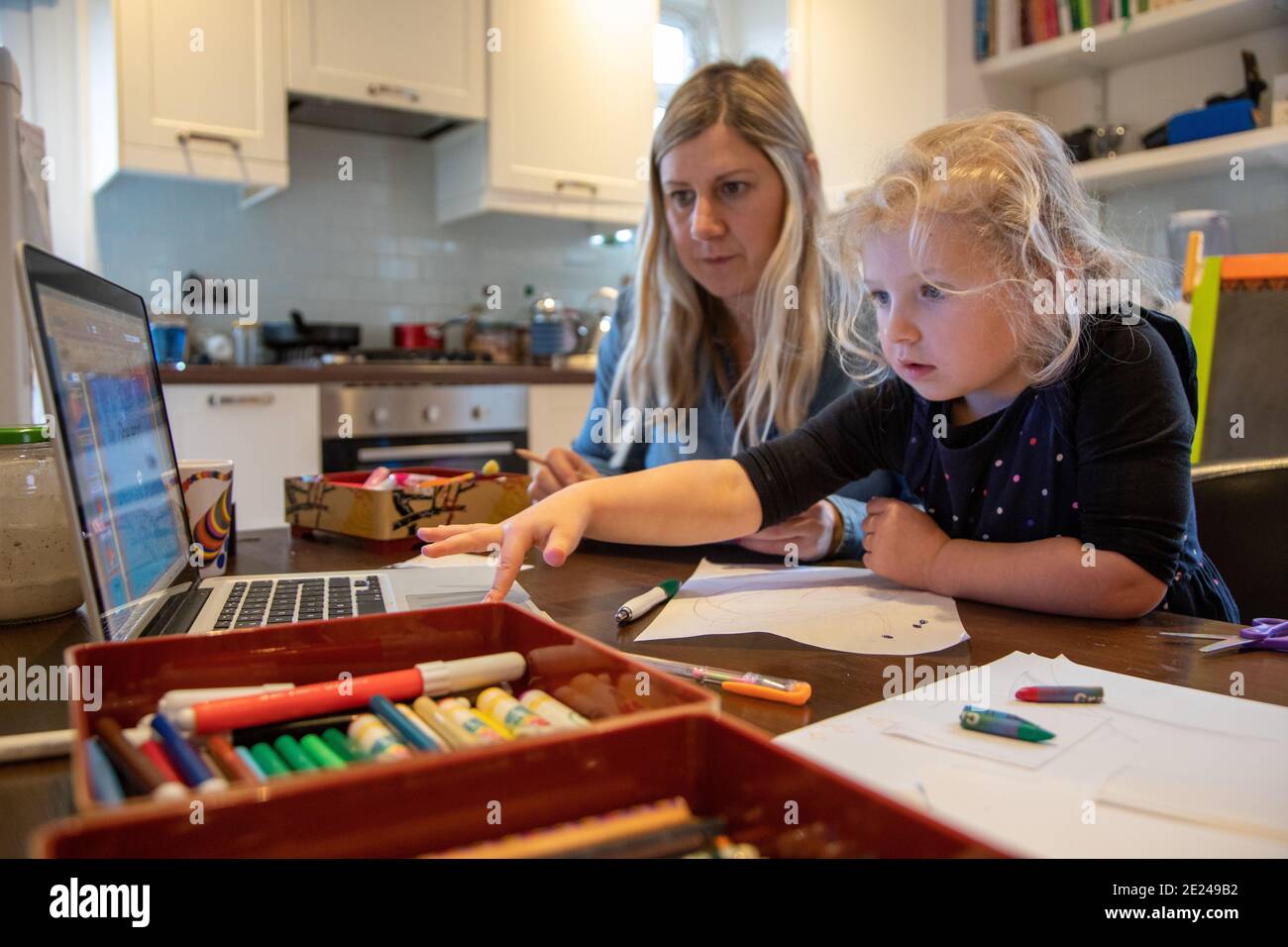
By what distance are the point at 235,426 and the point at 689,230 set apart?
1.46 metres

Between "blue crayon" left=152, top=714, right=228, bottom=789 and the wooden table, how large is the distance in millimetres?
76

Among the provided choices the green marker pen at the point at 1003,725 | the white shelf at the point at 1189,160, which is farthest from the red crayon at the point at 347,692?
the white shelf at the point at 1189,160

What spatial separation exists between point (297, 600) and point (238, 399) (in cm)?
178

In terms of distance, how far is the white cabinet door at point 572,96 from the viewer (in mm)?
3092

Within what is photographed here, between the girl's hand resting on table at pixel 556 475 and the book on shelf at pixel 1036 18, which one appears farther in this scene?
the book on shelf at pixel 1036 18

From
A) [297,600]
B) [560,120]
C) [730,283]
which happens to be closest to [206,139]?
[560,120]

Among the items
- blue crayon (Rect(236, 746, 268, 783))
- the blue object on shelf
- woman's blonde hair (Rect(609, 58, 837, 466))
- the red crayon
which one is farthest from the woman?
the blue object on shelf

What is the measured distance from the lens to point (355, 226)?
10.6 ft

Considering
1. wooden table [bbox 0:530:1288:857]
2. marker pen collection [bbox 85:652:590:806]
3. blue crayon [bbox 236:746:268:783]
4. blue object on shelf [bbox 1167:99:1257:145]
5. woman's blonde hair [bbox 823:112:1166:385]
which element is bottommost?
wooden table [bbox 0:530:1288:857]

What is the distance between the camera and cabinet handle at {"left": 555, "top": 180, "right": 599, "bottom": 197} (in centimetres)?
321

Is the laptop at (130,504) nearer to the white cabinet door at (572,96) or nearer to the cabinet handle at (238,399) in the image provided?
the cabinet handle at (238,399)

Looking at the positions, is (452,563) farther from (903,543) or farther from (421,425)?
(421,425)

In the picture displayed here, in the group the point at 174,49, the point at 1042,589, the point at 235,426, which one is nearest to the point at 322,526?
the point at 1042,589

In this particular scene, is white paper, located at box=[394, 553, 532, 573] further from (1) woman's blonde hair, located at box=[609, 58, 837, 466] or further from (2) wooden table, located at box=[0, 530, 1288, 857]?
(1) woman's blonde hair, located at box=[609, 58, 837, 466]
